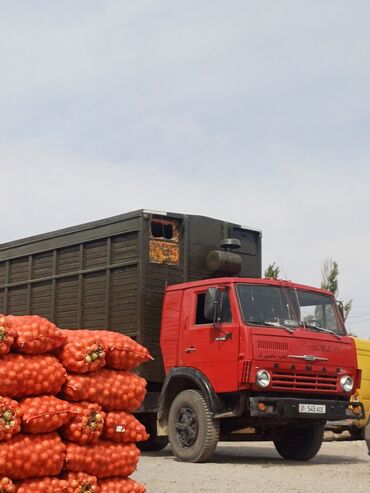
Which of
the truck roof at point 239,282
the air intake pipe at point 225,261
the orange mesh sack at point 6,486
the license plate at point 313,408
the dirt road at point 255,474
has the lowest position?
the dirt road at point 255,474

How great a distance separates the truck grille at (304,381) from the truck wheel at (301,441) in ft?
3.28

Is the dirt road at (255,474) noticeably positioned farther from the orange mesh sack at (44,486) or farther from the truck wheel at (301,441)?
the orange mesh sack at (44,486)

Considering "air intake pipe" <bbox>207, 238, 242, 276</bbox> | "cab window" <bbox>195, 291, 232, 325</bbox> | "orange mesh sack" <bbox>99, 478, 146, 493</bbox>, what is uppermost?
"air intake pipe" <bbox>207, 238, 242, 276</bbox>

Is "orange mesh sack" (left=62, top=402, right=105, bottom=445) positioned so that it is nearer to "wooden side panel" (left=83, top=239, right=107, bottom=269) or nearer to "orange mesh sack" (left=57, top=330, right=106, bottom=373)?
"orange mesh sack" (left=57, top=330, right=106, bottom=373)

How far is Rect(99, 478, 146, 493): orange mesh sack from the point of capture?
250 inches

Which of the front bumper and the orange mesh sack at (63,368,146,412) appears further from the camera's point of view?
the front bumper

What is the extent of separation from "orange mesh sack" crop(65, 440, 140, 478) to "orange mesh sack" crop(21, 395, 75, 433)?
258mm

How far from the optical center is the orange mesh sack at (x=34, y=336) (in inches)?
238

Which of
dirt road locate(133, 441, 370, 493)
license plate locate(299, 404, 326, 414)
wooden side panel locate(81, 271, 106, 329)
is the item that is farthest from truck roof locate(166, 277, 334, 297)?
dirt road locate(133, 441, 370, 493)

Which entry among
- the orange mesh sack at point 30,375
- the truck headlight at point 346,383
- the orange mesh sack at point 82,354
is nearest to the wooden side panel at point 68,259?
the truck headlight at point 346,383

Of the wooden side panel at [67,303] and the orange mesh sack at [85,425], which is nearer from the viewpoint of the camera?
the orange mesh sack at [85,425]

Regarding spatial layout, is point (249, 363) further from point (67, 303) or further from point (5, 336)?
point (5, 336)

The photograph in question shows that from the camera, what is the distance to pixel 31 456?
19.2ft

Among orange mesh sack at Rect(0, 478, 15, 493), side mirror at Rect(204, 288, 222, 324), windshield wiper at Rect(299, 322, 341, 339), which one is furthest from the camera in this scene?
windshield wiper at Rect(299, 322, 341, 339)
